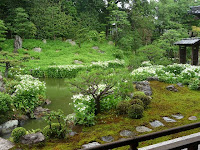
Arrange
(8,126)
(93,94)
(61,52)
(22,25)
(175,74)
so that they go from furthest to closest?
1. (61,52)
2. (22,25)
3. (175,74)
4. (8,126)
5. (93,94)

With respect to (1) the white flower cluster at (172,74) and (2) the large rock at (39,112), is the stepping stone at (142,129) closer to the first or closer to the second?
(2) the large rock at (39,112)

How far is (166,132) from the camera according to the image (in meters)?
2.17

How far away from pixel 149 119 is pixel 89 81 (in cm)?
232

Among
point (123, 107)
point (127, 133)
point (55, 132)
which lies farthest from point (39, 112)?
point (127, 133)

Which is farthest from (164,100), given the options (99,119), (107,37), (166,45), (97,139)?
(107,37)

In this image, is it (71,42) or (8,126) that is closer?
(8,126)

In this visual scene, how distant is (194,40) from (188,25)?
49.0 ft

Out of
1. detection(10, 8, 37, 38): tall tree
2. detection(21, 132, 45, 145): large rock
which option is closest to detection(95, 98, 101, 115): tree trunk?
detection(21, 132, 45, 145): large rock

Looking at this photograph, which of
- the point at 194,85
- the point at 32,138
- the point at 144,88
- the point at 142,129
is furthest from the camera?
the point at 194,85

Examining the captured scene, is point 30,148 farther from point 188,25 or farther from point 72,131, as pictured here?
point 188,25

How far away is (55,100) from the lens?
10195 millimetres

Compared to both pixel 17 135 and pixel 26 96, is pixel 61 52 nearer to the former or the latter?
pixel 26 96

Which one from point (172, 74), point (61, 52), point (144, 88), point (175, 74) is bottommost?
point (144, 88)

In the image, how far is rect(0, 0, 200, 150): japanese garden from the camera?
5469 mm
